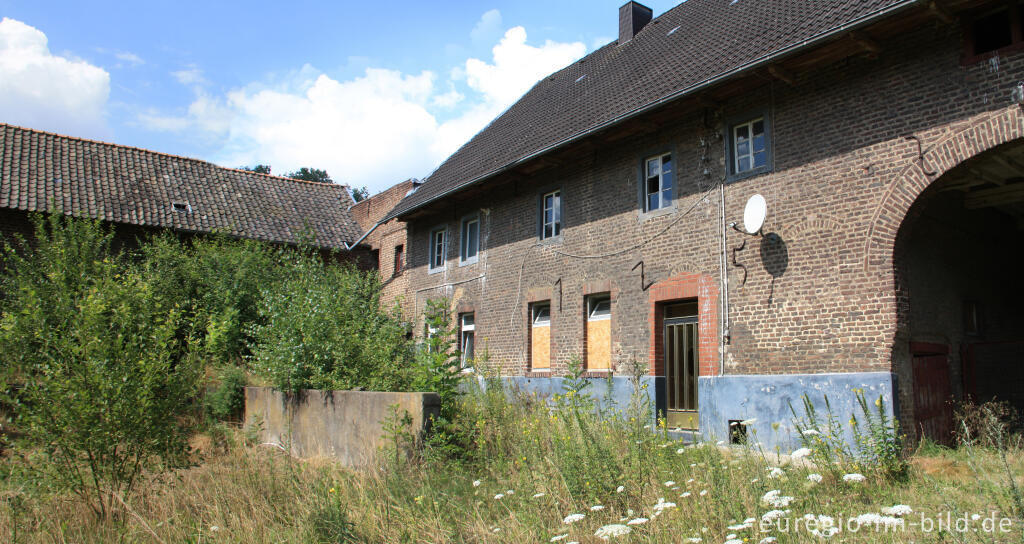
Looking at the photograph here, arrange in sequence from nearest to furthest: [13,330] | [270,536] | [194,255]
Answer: [270,536] → [13,330] → [194,255]

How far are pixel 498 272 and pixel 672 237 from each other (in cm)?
545

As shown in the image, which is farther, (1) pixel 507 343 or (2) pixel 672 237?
(1) pixel 507 343

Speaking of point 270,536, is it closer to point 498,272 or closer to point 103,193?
point 498,272

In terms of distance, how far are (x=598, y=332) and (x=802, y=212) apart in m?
4.78

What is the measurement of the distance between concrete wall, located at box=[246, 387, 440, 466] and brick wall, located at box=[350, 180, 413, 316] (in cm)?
825

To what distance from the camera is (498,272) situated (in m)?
16.2

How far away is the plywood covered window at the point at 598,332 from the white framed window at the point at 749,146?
148 inches

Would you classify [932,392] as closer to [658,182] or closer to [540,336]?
[658,182]

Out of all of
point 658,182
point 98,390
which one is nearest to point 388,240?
point 658,182

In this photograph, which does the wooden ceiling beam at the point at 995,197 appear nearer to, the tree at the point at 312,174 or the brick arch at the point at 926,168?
the brick arch at the point at 926,168

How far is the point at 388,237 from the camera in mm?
23031

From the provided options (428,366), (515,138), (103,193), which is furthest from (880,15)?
(103,193)

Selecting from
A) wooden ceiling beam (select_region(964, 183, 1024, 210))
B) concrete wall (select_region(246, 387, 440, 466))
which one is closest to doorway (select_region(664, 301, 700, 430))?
wooden ceiling beam (select_region(964, 183, 1024, 210))

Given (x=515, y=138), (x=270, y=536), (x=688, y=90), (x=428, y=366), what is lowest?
(x=270, y=536)
